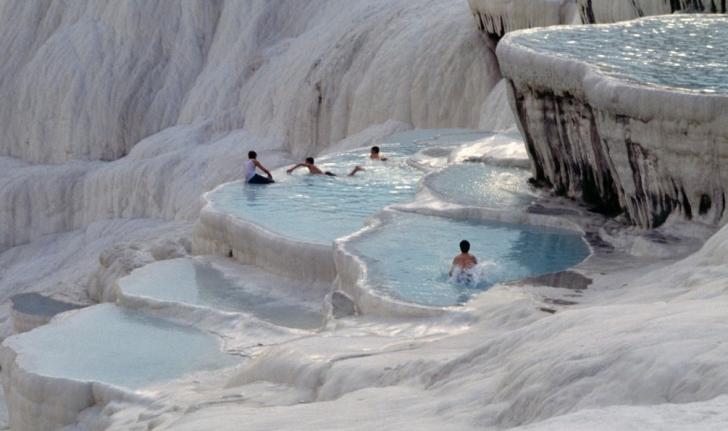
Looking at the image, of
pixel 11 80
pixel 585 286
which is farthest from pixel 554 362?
pixel 11 80

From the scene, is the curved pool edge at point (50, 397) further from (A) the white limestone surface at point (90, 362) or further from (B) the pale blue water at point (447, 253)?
(B) the pale blue water at point (447, 253)

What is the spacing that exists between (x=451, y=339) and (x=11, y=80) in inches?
947

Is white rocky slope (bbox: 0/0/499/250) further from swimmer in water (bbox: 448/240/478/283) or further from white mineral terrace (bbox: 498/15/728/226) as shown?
swimmer in water (bbox: 448/240/478/283)

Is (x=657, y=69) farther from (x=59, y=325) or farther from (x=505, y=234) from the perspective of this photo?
(x=59, y=325)

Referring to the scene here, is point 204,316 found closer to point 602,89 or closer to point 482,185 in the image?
point 482,185

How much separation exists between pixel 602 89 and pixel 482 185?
3.18 m

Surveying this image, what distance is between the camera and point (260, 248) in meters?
12.7

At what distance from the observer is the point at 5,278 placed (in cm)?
2536

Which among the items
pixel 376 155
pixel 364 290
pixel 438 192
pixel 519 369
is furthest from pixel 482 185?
pixel 519 369

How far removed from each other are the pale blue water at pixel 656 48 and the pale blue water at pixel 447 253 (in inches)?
58.9

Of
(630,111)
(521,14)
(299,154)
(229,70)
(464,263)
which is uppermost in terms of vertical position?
(630,111)

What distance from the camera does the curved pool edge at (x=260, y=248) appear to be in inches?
468

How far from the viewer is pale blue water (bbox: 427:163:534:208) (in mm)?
12539

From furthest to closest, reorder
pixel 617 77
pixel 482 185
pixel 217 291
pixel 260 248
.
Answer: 1. pixel 482 185
2. pixel 260 248
3. pixel 217 291
4. pixel 617 77
